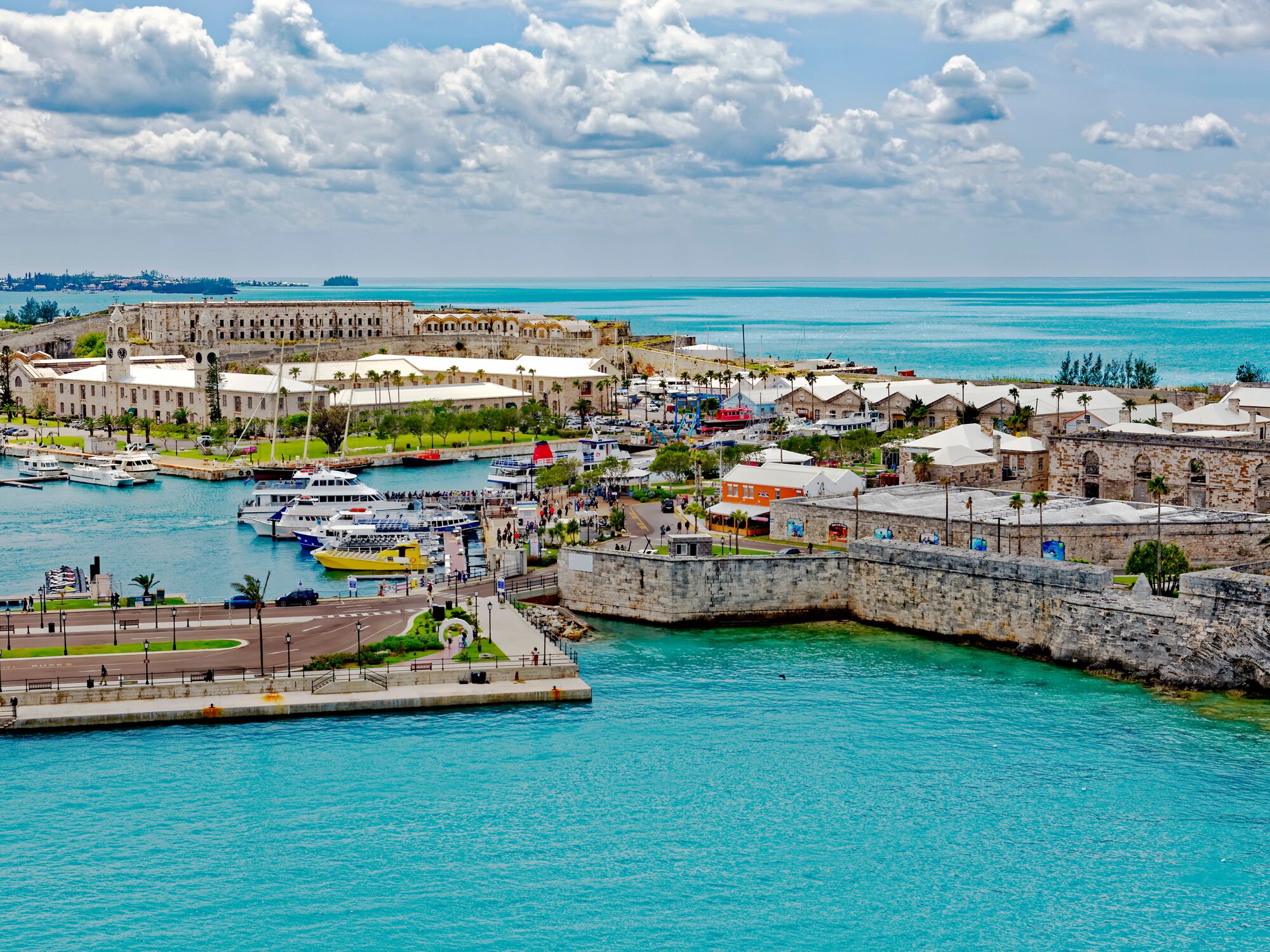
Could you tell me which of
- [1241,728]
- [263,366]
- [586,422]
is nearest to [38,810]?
[1241,728]

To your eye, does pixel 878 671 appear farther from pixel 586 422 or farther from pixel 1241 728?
pixel 586 422

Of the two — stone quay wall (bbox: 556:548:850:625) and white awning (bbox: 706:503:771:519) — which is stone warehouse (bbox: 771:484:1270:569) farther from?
stone quay wall (bbox: 556:548:850:625)

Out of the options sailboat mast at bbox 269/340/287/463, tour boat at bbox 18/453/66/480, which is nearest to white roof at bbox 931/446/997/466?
sailboat mast at bbox 269/340/287/463

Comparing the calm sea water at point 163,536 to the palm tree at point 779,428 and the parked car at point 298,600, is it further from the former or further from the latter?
the palm tree at point 779,428

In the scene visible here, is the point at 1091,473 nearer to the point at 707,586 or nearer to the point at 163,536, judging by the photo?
the point at 707,586

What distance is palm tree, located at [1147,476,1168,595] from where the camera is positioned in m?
48.3

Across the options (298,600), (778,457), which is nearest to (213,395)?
(778,457)

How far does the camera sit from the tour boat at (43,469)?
307 ft

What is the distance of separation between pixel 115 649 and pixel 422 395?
256 ft

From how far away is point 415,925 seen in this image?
30062 mm

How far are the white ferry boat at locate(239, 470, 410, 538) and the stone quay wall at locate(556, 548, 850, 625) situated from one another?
22734 mm

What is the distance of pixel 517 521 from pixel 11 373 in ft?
268

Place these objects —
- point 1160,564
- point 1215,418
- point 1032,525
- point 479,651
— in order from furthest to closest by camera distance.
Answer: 1. point 1215,418
2. point 1032,525
3. point 1160,564
4. point 479,651

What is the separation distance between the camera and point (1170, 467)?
60.8 m
